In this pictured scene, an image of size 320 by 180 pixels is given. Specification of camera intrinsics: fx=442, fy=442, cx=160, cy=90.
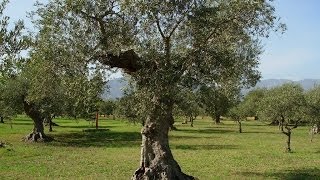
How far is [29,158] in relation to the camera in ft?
130

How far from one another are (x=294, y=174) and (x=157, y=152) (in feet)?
37.4

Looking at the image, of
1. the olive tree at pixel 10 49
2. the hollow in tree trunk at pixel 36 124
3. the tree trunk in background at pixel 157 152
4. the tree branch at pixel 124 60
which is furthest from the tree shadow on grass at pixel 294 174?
the hollow in tree trunk at pixel 36 124

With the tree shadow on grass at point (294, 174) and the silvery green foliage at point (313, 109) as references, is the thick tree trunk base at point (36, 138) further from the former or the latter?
the silvery green foliage at point (313, 109)

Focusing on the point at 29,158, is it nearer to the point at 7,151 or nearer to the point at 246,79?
the point at 7,151

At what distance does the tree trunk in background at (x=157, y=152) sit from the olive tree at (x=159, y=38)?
3.1 inches

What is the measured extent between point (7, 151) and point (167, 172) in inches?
951

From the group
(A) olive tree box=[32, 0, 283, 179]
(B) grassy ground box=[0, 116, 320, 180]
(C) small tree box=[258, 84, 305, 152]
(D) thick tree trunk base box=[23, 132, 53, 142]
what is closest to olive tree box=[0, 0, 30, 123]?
(A) olive tree box=[32, 0, 283, 179]

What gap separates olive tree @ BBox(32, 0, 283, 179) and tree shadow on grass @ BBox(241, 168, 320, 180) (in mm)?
9047

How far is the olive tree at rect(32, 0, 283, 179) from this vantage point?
21.7 m

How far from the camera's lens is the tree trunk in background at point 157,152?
79.8 feet

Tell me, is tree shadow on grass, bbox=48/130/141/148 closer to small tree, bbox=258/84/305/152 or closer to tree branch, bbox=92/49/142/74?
small tree, bbox=258/84/305/152

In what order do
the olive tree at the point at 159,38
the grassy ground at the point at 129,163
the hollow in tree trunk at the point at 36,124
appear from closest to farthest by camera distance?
the olive tree at the point at 159,38, the grassy ground at the point at 129,163, the hollow in tree trunk at the point at 36,124

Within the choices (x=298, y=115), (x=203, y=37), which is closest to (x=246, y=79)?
(x=203, y=37)

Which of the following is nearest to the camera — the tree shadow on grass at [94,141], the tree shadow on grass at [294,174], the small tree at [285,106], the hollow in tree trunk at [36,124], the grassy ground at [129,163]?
the tree shadow on grass at [294,174]
